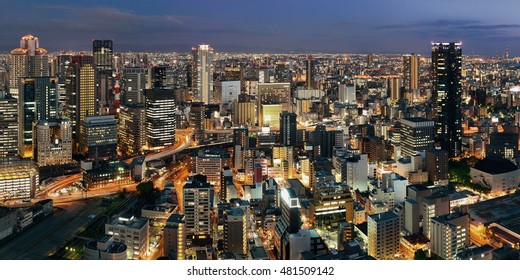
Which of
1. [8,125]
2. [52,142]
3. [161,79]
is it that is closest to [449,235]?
[52,142]

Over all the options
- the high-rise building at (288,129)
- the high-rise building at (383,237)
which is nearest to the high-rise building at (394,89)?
the high-rise building at (288,129)

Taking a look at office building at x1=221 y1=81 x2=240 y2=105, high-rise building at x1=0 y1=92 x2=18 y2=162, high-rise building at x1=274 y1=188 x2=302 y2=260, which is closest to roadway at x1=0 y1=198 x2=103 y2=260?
high-rise building at x1=274 y1=188 x2=302 y2=260

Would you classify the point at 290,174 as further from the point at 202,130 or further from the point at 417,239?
the point at 417,239

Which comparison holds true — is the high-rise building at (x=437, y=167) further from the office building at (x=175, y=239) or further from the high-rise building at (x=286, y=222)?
the office building at (x=175, y=239)

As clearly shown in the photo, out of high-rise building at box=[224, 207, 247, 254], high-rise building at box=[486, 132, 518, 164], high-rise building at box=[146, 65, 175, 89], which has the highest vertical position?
high-rise building at box=[146, 65, 175, 89]

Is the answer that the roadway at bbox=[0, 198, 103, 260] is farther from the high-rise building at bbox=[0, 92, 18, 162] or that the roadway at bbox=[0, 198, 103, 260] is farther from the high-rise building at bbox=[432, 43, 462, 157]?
the high-rise building at bbox=[432, 43, 462, 157]
